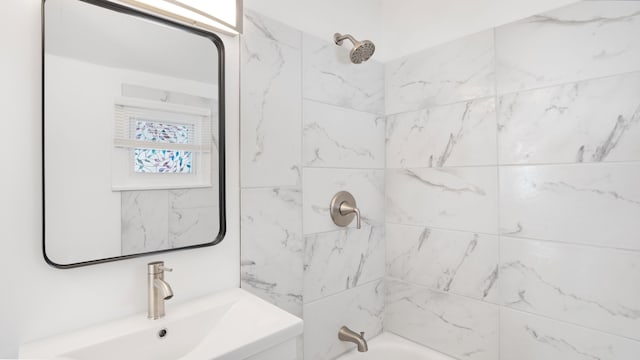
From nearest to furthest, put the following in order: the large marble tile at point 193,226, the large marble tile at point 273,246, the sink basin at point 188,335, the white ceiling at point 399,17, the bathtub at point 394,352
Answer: the sink basin at point 188,335, the large marble tile at point 193,226, the large marble tile at point 273,246, the white ceiling at point 399,17, the bathtub at point 394,352

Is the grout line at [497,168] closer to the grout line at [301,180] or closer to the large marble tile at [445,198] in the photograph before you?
the large marble tile at [445,198]

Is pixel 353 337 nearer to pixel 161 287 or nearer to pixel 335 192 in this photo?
pixel 335 192

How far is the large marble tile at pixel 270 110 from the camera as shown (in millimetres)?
1228

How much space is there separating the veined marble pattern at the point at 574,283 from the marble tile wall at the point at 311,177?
65 centimetres

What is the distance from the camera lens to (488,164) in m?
1.44

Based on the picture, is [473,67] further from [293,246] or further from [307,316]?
[307,316]

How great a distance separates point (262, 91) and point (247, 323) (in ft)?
2.71

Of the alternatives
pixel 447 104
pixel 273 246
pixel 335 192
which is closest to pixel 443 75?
pixel 447 104

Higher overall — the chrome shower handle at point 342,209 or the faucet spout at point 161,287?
the chrome shower handle at point 342,209

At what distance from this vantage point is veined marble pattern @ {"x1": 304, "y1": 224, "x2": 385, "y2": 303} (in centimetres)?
144

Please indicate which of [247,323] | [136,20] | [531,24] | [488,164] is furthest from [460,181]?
[136,20]

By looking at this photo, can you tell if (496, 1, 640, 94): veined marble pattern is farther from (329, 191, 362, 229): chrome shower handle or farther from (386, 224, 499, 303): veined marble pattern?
(329, 191, 362, 229): chrome shower handle

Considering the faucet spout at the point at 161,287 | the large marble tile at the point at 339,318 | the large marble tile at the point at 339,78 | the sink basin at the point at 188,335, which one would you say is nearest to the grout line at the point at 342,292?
the large marble tile at the point at 339,318

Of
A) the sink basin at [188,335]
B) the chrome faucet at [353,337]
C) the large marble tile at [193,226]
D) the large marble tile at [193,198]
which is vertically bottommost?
the chrome faucet at [353,337]
